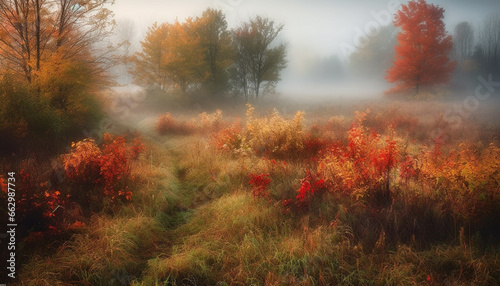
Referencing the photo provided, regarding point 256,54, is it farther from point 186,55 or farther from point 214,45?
point 186,55

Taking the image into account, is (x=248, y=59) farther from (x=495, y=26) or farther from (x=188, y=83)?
(x=495, y=26)

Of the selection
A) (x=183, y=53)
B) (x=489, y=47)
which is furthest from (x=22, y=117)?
(x=489, y=47)

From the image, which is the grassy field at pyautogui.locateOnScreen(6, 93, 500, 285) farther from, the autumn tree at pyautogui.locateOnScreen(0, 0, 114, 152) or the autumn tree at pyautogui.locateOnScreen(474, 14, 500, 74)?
the autumn tree at pyautogui.locateOnScreen(474, 14, 500, 74)

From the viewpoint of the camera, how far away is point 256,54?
24.1m

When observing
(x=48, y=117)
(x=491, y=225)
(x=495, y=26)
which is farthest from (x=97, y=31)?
(x=495, y=26)

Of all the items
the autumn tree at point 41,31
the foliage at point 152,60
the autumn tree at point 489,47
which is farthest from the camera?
the autumn tree at point 489,47

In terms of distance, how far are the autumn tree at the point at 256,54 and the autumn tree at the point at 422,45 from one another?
412 inches

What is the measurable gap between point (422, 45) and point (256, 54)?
1431 cm

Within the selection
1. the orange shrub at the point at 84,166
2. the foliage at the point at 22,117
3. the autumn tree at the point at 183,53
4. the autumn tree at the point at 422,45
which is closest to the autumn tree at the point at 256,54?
the autumn tree at the point at 183,53

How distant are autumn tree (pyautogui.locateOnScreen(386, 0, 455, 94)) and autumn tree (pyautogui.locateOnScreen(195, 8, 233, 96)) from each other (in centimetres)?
1513

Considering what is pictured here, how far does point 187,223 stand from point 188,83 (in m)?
20.3

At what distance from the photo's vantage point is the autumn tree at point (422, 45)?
67.2 ft

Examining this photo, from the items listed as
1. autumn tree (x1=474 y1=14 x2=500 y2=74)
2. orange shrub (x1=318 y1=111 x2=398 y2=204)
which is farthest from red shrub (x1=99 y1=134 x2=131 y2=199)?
autumn tree (x1=474 y1=14 x2=500 y2=74)

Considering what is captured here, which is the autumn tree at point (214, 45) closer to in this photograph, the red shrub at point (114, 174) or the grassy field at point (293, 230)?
the red shrub at point (114, 174)
